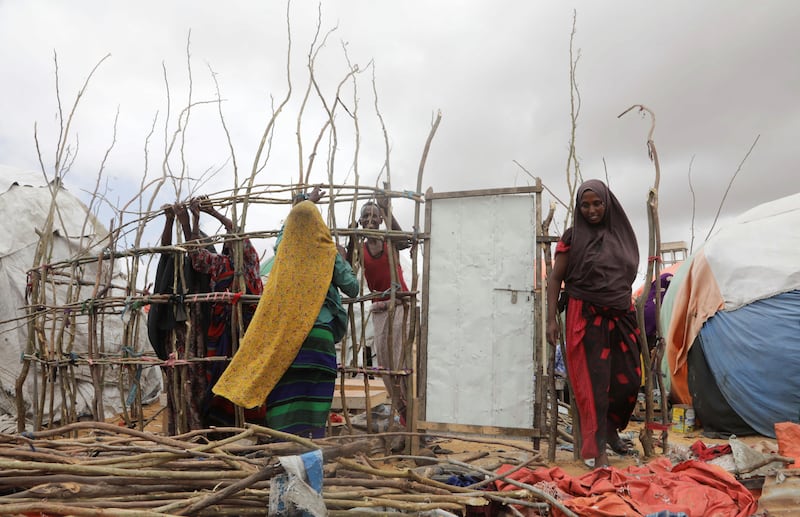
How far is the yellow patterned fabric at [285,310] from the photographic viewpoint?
3.29 m

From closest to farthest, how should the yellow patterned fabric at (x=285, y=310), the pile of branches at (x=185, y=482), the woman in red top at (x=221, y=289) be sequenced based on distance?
1. the pile of branches at (x=185, y=482)
2. the yellow patterned fabric at (x=285, y=310)
3. the woman in red top at (x=221, y=289)

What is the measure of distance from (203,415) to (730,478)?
3370 millimetres

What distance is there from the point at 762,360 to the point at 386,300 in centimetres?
332

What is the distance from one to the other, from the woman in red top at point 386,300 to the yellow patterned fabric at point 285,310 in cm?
99

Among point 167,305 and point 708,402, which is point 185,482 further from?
point 708,402

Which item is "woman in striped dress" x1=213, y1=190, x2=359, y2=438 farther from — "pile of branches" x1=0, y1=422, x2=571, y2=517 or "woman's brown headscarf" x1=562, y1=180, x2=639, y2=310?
"woman's brown headscarf" x1=562, y1=180, x2=639, y2=310

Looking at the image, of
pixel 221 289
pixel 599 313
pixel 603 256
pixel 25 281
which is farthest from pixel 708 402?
pixel 25 281

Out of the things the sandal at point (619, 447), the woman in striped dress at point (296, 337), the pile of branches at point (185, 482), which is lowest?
the sandal at point (619, 447)

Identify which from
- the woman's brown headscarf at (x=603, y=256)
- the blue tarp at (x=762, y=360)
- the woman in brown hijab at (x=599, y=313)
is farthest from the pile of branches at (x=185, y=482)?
the blue tarp at (x=762, y=360)

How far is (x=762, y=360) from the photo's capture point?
5078 millimetres

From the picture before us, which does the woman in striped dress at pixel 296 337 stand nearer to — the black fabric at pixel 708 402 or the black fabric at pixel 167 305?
the black fabric at pixel 167 305

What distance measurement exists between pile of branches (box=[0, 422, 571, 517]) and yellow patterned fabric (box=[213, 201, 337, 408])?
3.41 feet

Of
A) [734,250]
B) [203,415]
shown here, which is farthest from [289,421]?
[734,250]

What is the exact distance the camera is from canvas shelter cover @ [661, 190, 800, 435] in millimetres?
5020
